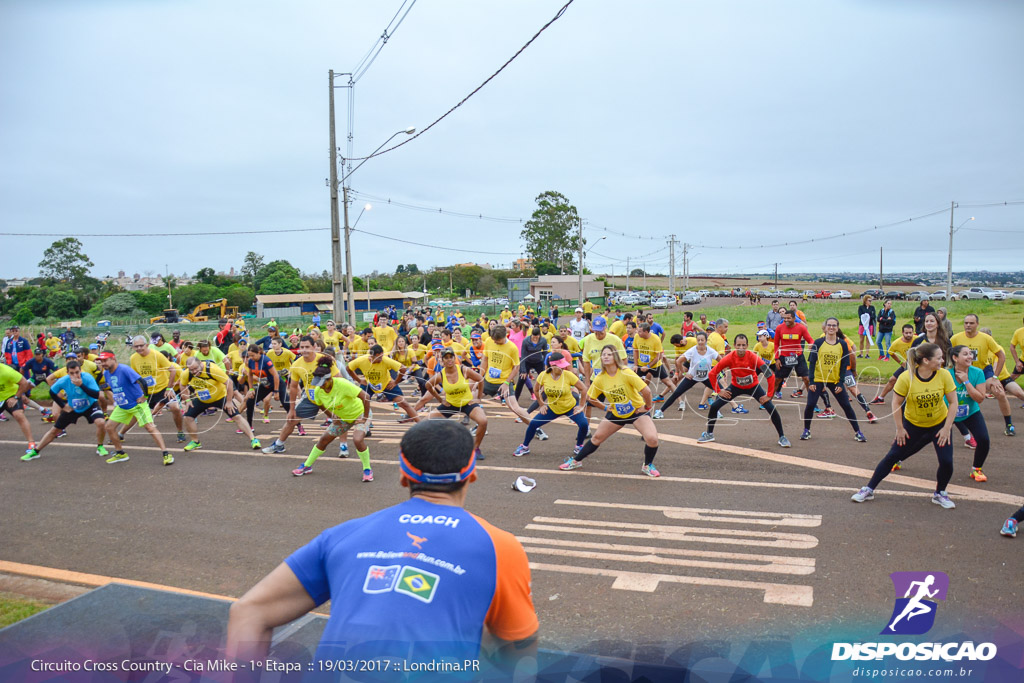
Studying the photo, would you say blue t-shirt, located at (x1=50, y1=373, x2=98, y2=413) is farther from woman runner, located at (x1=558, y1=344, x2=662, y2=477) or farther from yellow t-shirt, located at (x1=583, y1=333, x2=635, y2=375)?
yellow t-shirt, located at (x1=583, y1=333, x2=635, y2=375)

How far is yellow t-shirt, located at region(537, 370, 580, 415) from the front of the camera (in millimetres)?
9352

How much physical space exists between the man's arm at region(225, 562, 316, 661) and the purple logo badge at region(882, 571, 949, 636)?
3978 millimetres

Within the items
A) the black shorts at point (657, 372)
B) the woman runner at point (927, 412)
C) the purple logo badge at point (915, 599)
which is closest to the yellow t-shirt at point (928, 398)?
the woman runner at point (927, 412)

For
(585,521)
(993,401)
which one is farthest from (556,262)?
(585,521)

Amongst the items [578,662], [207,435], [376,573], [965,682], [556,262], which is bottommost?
[207,435]

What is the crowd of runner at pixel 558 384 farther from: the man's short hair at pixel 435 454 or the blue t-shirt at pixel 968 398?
the man's short hair at pixel 435 454

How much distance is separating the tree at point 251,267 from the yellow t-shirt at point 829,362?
101 metres

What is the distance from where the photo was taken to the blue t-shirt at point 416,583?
5.52ft

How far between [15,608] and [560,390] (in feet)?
21.6

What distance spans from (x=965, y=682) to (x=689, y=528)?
393 cm

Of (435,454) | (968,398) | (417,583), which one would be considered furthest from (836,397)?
(417,583)

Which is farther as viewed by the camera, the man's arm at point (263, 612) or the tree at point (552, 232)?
the tree at point (552, 232)

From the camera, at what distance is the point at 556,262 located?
84.1 meters

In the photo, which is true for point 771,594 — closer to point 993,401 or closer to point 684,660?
point 684,660
